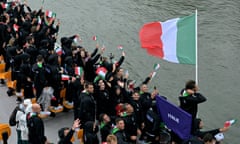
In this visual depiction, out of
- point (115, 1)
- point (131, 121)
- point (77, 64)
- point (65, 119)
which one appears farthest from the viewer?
point (115, 1)

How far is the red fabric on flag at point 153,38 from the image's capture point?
7785 mm

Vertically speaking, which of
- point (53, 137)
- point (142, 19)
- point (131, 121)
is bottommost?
point (53, 137)

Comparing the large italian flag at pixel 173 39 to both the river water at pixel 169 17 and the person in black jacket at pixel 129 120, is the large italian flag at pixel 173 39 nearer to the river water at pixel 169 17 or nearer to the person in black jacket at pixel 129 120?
the person in black jacket at pixel 129 120

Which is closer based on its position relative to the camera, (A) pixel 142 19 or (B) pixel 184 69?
(B) pixel 184 69

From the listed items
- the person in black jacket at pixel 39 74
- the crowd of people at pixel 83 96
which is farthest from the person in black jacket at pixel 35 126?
the person in black jacket at pixel 39 74

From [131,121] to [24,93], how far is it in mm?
3327

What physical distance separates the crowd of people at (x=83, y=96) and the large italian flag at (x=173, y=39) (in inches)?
30.5

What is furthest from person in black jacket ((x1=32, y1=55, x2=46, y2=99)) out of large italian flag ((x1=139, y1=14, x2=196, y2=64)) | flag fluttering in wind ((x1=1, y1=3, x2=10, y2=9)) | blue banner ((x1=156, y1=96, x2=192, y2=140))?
flag fluttering in wind ((x1=1, y1=3, x2=10, y2=9))

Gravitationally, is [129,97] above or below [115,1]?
below

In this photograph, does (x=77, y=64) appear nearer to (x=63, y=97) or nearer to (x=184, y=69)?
(x=63, y=97)

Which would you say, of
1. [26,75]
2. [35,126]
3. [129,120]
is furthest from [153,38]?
[35,126]

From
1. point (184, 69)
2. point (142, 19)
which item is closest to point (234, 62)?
point (184, 69)

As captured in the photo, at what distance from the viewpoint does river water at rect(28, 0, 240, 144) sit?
41.6 ft

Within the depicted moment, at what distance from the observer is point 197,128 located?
22.1 ft
